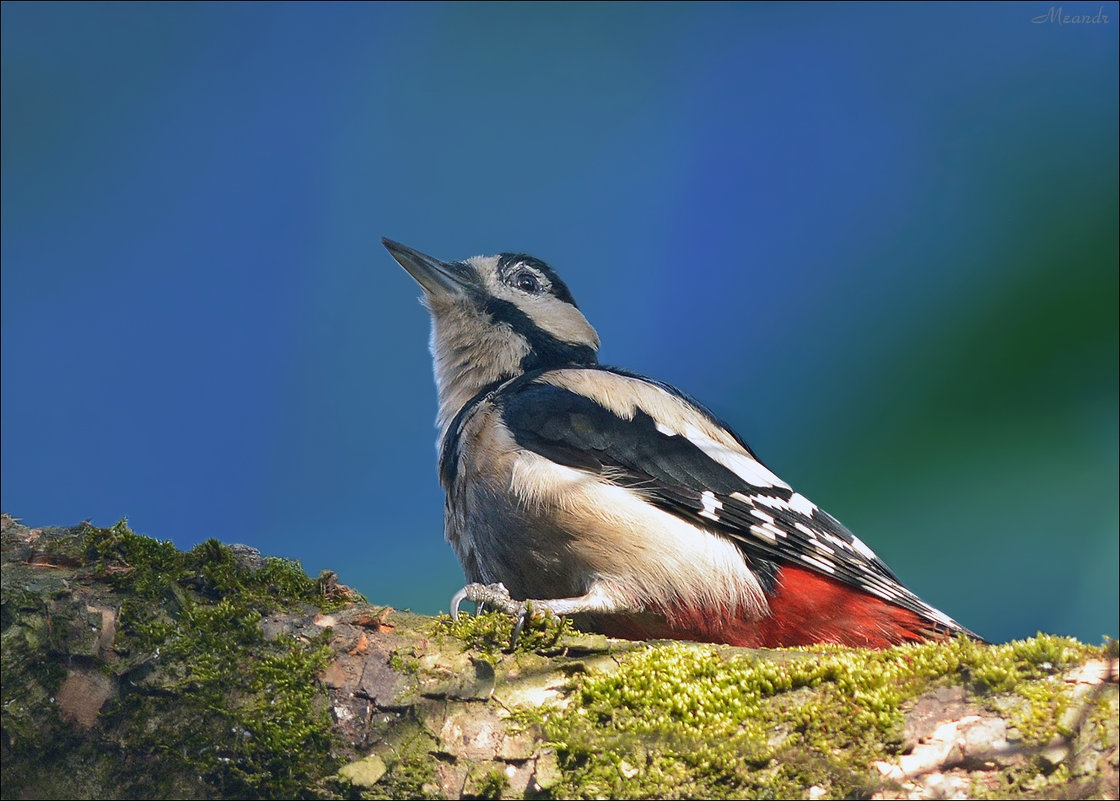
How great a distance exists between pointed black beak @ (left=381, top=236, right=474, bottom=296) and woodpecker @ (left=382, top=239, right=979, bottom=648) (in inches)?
39.4

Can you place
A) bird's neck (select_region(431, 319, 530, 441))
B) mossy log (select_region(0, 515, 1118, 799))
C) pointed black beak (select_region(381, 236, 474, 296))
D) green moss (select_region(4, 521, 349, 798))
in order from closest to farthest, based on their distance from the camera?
1. mossy log (select_region(0, 515, 1118, 799))
2. green moss (select_region(4, 521, 349, 798))
3. bird's neck (select_region(431, 319, 530, 441))
4. pointed black beak (select_region(381, 236, 474, 296))

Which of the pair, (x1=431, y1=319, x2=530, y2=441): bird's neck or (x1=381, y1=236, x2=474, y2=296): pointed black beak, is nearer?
(x1=431, y1=319, x2=530, y2=441): bird's neck

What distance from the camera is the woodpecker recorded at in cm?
366

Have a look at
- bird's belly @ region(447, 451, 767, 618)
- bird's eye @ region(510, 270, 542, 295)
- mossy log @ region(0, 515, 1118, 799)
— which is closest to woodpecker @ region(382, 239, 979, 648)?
bird's belly @ region(447, 451, 767, 618)

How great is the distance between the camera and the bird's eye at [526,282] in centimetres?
549

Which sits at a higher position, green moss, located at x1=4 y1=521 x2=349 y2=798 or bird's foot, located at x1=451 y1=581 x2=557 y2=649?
bird's foot, located at x1=451 y1=581 x2=557 y2=649

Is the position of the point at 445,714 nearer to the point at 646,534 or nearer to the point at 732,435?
the point at 646,534

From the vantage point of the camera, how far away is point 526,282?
552 cm

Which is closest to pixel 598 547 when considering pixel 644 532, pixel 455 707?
pixel 644 532

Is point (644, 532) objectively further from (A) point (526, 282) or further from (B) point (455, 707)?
(A) point (526, 282)

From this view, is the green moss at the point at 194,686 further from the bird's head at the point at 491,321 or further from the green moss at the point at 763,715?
the bird's head at the point at 491,321

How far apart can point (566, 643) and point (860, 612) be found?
5.44 feet

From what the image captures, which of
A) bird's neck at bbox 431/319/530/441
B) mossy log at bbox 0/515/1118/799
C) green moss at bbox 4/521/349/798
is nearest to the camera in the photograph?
mossy log at bbox 0/515/1118/799

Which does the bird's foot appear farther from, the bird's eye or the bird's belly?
the bird's eye
